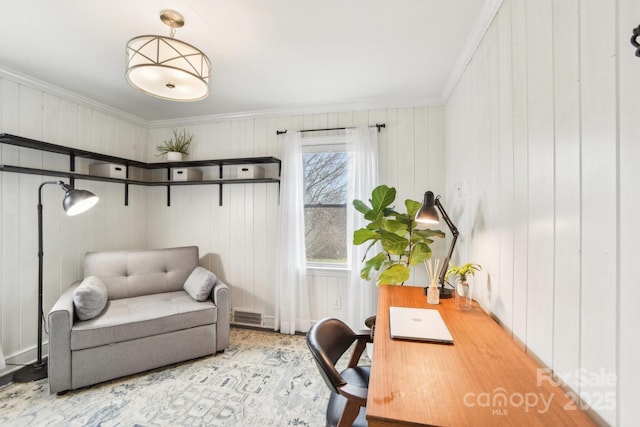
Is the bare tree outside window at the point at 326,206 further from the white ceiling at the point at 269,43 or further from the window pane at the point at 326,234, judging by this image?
the white ceiling at the point at 269,43

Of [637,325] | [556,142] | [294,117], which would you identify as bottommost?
[637,325]

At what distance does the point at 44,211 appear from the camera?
243 centimetres

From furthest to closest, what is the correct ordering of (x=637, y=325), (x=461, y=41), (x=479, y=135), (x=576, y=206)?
(x=461, y=41) < (x=479, y=135) < (x=576, y=206) < (x=637, y=325)

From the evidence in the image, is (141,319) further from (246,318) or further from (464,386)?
(464,386)

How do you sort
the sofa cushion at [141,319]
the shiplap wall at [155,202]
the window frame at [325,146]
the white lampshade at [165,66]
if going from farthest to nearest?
the window frame at [325,146] → the shiplap wall at [155,202] → the sofa cushion at [141,319] → the white lampshade at [165,66]

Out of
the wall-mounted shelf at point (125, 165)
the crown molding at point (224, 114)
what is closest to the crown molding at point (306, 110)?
the crown molding at point (224, 114)

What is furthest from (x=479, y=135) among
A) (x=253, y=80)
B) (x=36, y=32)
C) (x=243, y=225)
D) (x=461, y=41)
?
(x=36, y=32)

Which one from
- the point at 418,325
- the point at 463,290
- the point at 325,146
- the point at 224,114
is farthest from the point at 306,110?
the point at 418,325

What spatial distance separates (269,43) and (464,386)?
6.91 feet

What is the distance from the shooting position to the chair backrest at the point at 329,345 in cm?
102

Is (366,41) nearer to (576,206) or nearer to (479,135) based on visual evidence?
(479,135)

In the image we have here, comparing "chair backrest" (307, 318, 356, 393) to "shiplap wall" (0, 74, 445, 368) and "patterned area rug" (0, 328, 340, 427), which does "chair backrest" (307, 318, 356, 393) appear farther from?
"shiplap wall" (0, 74, 445, 368)

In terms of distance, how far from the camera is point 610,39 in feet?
2.24

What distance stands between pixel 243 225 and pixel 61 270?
67.7 inches
